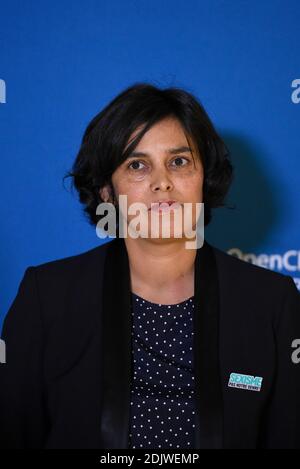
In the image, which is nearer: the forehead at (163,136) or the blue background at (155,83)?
the forehead at (163,136)

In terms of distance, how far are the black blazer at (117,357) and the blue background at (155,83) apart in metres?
0.33

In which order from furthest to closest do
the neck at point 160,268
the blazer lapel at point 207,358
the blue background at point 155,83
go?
1. the blue background at point 155,83
2. the neck at point 160,268
3. the blazer lapel at point 207,358

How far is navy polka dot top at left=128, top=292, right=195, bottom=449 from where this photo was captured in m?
1.20

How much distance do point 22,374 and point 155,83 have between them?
0.82 metres

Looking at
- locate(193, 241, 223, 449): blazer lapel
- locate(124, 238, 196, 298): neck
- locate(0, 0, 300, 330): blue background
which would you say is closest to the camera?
locate(193, 241, 223, 449): blazer lapel

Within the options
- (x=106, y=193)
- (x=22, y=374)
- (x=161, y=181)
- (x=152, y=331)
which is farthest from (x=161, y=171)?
(x=22, y=374)

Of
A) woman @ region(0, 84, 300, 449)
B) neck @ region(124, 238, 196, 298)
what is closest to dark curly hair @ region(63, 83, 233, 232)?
woman @ region(0, 84, 300, 449)

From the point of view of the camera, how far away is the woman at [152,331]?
1.20 m

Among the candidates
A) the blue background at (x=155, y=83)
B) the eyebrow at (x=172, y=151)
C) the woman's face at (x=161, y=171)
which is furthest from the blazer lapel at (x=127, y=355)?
the blue background at (x=155, y=83)

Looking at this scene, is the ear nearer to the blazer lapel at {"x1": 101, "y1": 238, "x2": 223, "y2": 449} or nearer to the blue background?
the blazer lapel at {"x1": 101, "y1": 238, "x2": 223, "y2": 449}

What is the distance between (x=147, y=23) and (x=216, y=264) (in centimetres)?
69

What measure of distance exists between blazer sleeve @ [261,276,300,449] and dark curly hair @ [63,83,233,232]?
37 centimetres

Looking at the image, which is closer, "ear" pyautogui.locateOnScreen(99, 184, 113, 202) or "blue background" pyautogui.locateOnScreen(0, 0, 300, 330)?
"ear" pyautogui.locateOnScreen(99, 184, 113, 202)

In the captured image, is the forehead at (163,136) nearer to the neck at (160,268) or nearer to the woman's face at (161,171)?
the woman's face at (161,171)
